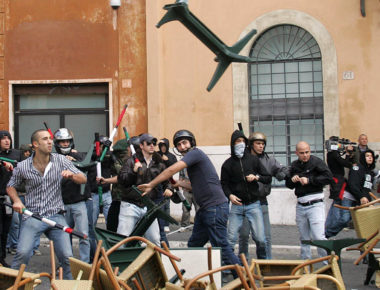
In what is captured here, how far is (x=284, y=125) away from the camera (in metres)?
15.6

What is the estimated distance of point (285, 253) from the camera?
36.4ft

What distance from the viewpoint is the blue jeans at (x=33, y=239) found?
714 cm

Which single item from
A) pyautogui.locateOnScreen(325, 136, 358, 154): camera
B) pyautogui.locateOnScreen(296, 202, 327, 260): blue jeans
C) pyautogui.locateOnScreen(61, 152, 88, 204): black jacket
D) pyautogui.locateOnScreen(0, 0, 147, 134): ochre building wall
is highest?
pyautogui.locateOnScreen(0, 0, 147, 134): ochre building wall

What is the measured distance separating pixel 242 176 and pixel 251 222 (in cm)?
61

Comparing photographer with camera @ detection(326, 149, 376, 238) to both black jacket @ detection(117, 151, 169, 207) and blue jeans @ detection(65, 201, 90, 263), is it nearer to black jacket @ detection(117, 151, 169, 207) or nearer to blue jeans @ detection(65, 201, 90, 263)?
black jacket @ detection(117, 151, 169, 207)

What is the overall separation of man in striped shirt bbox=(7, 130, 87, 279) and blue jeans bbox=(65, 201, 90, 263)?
1589mm

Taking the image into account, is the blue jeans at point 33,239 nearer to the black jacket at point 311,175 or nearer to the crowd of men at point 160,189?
the crowd of men at point 160,189

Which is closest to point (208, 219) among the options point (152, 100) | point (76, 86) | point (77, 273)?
point (77, 273)

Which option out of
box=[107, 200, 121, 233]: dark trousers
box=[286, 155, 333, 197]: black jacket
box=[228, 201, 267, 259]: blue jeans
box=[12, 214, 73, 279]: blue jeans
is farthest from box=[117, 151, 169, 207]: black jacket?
box=[286, 155, 333, 197]: black jacket

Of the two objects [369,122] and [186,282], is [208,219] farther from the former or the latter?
[369,122]

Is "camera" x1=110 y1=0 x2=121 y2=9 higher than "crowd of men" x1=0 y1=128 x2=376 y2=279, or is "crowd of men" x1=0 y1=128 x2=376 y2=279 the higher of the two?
"camera" x1=110 y1=0 x2=121 y2=9

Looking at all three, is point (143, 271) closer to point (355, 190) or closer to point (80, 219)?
point (80, 219)

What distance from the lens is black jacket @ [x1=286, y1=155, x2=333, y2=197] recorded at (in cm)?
918

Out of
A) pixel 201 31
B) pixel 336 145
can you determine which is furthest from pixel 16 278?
pixel 336 145
